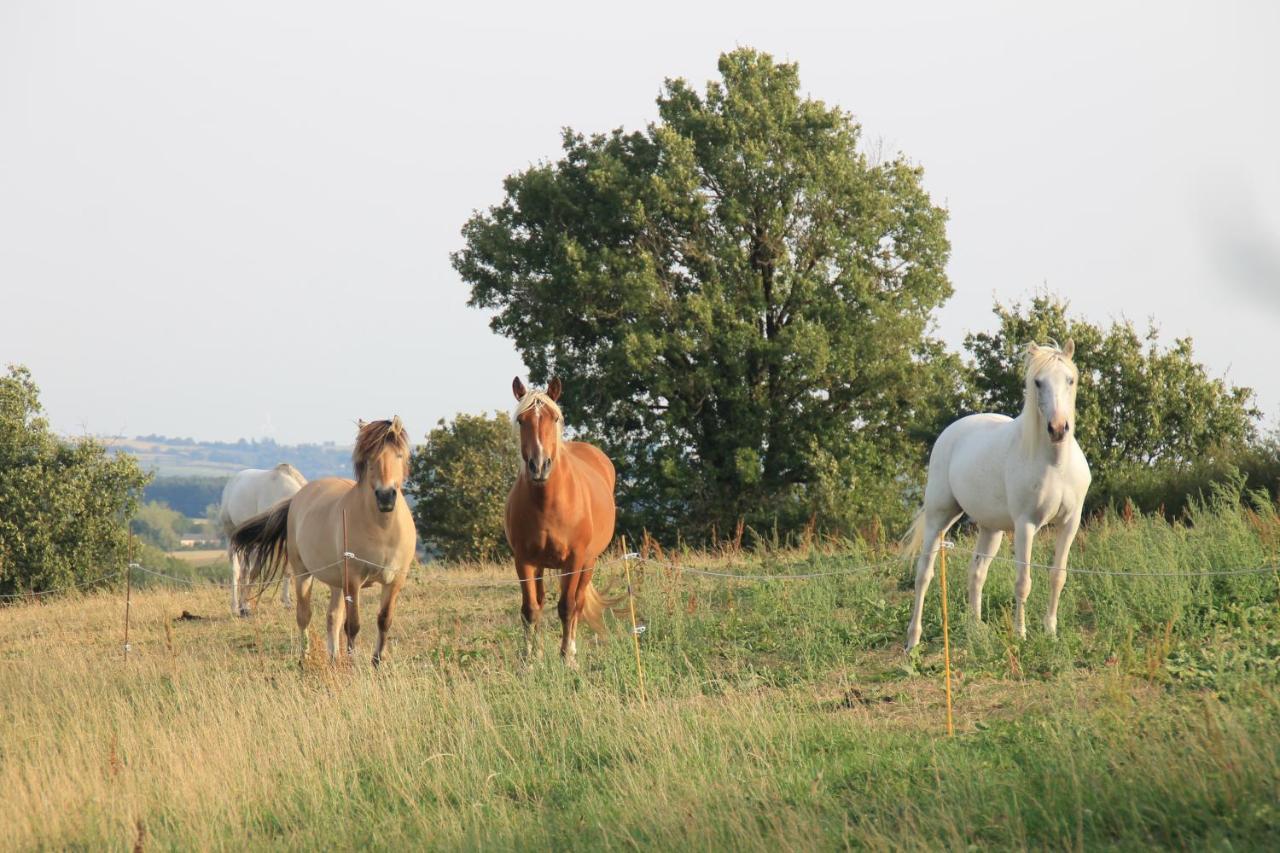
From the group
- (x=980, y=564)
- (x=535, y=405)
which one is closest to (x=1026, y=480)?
(x=980, y=564)

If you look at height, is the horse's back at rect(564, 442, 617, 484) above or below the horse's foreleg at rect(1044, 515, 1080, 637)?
above

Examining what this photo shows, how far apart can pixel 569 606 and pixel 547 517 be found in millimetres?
783

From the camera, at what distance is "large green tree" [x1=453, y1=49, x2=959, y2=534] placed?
26.3 m

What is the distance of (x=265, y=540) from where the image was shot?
37.5ft

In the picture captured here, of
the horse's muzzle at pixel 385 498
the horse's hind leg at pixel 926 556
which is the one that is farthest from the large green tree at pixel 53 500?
the horse's hind leg at pixel 926 556

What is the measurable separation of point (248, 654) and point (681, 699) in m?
5.24

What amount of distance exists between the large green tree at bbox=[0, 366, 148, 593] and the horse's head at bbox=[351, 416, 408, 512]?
18.3 m

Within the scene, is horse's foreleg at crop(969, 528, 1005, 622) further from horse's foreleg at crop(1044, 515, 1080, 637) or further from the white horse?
horse's foreleg at crop(1044, 515, 1080, 637)

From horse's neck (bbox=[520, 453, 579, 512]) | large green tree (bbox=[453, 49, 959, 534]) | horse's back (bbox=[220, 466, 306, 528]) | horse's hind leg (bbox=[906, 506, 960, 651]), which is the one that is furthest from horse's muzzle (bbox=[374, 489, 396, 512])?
large green tree (bbox=[453, 49, 959, 534])

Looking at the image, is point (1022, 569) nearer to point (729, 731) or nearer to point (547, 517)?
point (729, 731)

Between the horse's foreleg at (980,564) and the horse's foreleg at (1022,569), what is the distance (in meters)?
0.41

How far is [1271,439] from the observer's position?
17.3m

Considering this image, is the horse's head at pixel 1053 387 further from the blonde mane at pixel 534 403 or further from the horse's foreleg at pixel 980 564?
the blonde mane at pixel 534 403

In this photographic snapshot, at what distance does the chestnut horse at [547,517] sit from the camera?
9109 millimetres
